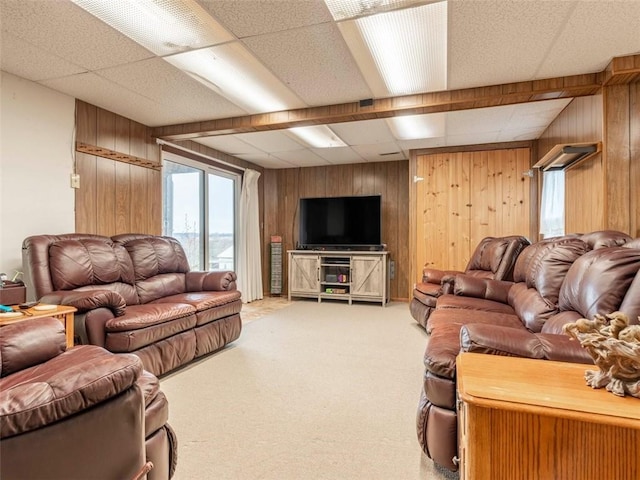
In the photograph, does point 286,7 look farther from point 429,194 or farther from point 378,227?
point 378,227

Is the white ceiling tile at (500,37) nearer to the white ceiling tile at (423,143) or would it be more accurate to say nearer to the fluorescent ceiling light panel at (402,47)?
the fluorescent ceiling light panel at (402,47)

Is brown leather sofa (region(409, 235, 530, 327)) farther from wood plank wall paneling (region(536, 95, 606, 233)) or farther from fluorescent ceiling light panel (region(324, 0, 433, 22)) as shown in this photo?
fluorescent ceiling light panel (region(324, 0, 433, 22))

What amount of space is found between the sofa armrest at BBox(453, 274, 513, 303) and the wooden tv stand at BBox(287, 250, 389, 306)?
7.00 feet

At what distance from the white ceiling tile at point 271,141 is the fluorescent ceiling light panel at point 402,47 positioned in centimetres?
172

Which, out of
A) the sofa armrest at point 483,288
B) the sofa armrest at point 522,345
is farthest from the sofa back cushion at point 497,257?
the sofa armrest at point 522,345

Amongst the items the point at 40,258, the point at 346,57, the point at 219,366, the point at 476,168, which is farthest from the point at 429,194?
the point at 40,258

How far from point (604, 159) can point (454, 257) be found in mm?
2474

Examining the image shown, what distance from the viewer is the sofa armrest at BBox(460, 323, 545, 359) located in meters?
1.31

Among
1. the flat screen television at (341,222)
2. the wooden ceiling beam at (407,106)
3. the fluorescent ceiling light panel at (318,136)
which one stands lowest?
the flat screen television at (341,222)

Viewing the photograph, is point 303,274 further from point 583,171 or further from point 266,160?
point 583,171

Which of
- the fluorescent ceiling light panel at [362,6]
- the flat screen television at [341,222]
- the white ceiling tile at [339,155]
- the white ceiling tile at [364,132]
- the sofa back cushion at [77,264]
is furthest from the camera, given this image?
the flat screen television at [341,222]

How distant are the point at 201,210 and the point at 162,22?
3233 millimetres

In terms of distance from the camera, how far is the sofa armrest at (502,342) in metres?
1.31

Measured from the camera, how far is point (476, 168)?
4.95 metres
